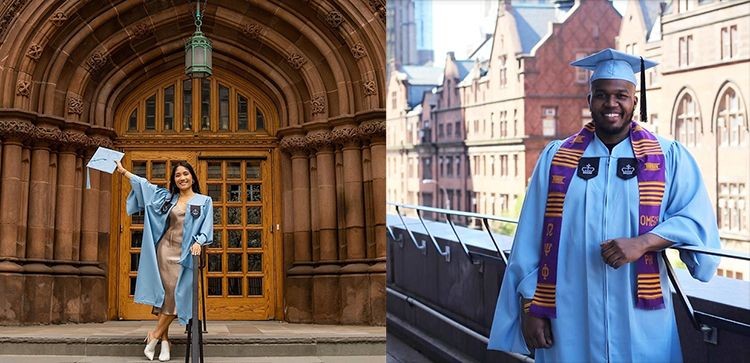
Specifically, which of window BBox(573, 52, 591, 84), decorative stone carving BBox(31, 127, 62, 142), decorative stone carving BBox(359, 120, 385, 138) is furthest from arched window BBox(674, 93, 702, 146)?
decorative stone carving BBox(31, 127, 62, 142)

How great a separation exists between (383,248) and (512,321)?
4.29 ft

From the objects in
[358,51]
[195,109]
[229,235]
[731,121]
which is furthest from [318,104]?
[731,121]

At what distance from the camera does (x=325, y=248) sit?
364cm

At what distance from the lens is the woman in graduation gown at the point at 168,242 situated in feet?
10.7

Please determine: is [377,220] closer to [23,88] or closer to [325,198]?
[325,198]

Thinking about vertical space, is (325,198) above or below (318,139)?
below

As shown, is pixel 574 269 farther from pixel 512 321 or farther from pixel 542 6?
pixel 542 6

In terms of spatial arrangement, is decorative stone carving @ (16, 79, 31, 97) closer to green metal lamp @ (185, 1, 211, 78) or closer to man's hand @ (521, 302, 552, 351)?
green metal lamp @ (185, 1, 211, 78)

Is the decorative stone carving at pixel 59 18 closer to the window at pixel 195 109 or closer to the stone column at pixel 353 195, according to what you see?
the window at pixel 195 109

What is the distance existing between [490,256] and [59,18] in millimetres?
1819

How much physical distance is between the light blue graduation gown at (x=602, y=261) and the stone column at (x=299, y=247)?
4.49ft

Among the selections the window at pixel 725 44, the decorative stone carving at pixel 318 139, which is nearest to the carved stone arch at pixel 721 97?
the window at pixel 725 44

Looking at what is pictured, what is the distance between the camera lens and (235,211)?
3.50m

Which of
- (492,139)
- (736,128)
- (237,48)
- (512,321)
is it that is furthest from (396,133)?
(736,128)
